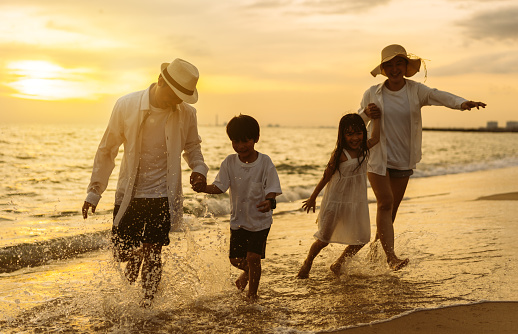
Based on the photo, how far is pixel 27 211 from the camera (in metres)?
10.6

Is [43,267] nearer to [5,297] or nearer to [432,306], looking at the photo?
[5,297]

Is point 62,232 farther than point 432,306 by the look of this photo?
Yes

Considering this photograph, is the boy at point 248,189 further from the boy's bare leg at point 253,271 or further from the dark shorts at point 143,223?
the dark shorts at point 143,223

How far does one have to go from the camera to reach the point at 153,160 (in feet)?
14.2

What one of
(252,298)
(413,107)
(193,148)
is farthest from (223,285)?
(413,107)

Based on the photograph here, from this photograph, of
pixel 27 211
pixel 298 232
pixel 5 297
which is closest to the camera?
pixel 5 297

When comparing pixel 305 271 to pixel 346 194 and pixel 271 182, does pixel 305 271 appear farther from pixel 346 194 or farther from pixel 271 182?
pixel 271 182

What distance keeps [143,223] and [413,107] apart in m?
3.08

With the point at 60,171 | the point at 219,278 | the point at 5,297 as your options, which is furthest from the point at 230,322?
the point at 60,171

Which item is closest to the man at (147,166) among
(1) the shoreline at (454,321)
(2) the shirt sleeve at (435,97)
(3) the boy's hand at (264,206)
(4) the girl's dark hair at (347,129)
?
(3) the boy's hand at (264,206)

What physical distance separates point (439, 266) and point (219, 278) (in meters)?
2.36

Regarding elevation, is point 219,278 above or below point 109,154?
below

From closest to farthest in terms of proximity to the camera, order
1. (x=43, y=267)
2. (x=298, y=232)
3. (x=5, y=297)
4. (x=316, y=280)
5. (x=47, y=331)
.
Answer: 1. (x=47, y=331)
2. (x=5, y=297)
3. (x=316, y=280)
4. (x=43, y=267)
5. (x=298, y=232)

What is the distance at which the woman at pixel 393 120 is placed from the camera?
5.53 meters
